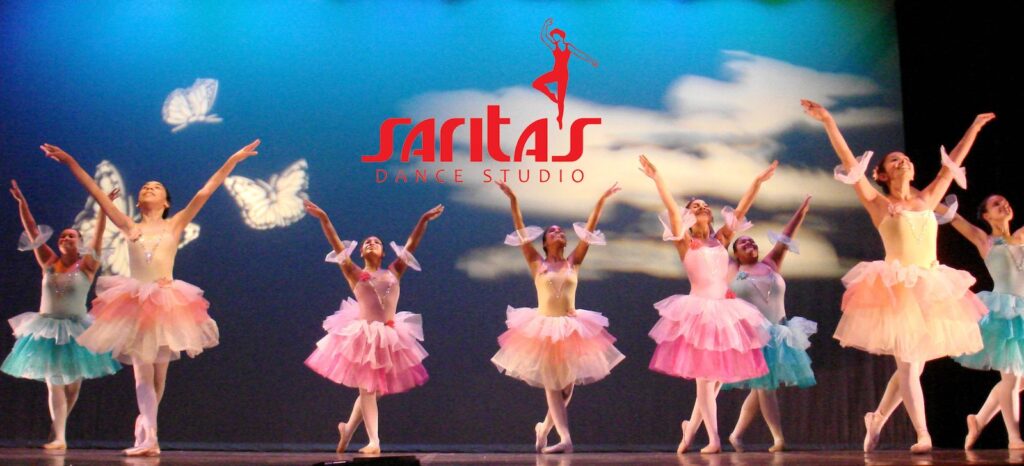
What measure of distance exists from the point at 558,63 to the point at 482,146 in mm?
773

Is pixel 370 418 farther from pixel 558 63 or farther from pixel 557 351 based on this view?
pixel 558 63

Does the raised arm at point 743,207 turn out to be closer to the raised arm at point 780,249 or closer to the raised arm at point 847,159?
the raised arm at point 780,249

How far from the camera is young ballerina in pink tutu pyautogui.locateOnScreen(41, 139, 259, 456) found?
14.4ft

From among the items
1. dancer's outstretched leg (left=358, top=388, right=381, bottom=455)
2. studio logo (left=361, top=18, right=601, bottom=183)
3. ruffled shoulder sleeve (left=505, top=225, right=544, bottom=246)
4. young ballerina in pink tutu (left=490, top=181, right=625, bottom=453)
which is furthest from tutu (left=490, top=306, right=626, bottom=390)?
studio logo (left=361, top=18, right=601, bottom=183)

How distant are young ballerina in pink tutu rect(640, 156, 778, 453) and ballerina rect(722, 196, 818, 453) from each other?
188 millimetres

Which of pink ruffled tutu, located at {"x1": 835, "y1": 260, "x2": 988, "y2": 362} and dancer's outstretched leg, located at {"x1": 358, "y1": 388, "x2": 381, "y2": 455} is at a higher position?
pink ruffled tutu, located at {"x1": 835, "y1": 260, "x2": 988, "y2": 362}

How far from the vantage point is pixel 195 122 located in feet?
20.6

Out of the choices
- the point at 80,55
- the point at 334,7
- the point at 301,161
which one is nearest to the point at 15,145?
the point at 80,55

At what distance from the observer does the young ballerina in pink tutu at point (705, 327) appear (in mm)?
4566

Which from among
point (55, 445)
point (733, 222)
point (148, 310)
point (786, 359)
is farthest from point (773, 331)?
point (55, 445)

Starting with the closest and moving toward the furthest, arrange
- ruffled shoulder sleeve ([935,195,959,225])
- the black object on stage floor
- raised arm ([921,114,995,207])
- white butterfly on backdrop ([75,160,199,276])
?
the black object on stage floor
raised arm ([921,114,995,207])
ruffled shoulder sleeve ([935,195,959,225])
white butterfly on backdrop ([75,160,199,276])

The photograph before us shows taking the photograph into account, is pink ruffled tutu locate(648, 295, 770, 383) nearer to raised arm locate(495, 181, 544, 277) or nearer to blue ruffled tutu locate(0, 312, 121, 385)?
raised arm locate(495, 181, 544, 277)

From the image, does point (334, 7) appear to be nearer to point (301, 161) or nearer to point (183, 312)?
point (301, 161)

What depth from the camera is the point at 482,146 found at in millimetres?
6176
